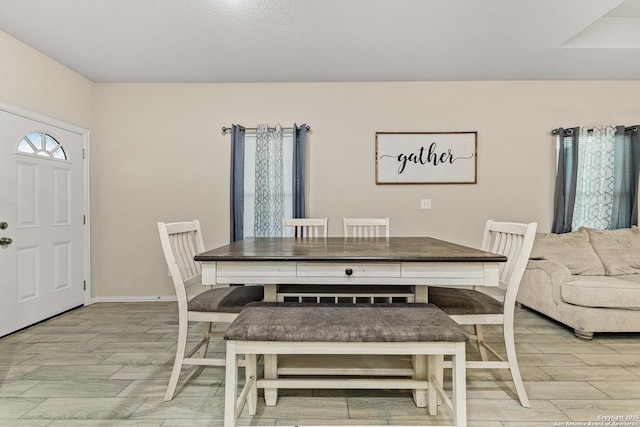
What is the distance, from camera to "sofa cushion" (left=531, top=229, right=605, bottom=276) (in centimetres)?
314

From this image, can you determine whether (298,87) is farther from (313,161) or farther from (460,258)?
(460,258)

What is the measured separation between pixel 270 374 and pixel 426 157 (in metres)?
2.85

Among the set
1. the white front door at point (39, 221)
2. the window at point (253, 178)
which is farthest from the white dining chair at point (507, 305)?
the white front door at point (39, 221)

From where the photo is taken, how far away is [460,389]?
1314 millimetres

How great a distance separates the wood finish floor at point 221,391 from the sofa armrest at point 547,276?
0.39 meters

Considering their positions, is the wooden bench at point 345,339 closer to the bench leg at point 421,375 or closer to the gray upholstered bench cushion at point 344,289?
the bench leg at point 421,375

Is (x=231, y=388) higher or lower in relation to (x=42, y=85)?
lower

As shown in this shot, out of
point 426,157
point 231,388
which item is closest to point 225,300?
point 231,388

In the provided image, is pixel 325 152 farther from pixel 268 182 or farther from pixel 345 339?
pixel 345 339

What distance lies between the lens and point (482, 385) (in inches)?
77.1

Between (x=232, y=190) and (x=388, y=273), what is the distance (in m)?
2.43

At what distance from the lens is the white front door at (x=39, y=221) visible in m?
2.77

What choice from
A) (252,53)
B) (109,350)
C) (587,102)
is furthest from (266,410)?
(587,102)

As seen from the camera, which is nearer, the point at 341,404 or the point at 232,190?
the point at 341,404
